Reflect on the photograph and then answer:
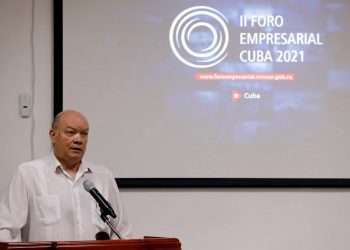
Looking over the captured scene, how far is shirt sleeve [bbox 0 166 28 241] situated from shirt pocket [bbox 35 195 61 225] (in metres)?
0.06

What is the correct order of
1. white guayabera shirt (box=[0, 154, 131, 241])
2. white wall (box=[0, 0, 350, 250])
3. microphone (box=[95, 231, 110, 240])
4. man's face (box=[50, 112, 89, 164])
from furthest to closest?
white wall (box=[0, 0, 350, 250]) → man's face (box=[50, 112, 89, 164]) → white guayabera shirt (box=[0, 154, 131, 241]) → microphone (box=[95, 231, 110, 240])

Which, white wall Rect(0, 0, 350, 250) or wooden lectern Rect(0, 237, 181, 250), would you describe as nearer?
wooden lectern Rect(0, 237, 181, 250)

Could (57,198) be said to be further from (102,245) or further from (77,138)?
(102,245)

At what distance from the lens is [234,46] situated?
4043 millimetres

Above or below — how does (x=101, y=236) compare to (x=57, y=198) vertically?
below

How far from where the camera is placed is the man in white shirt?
3086 mm

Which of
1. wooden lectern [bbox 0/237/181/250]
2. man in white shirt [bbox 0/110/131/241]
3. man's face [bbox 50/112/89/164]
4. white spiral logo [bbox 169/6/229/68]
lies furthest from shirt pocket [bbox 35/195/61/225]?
white spiral logo [bbox 169/6/229/68]

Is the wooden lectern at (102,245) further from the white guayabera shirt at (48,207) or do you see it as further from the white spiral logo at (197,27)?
the white spiral logo at (197,27)

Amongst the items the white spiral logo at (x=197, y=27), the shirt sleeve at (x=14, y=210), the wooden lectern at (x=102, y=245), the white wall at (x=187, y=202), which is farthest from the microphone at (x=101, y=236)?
the white spiral logo at (x=197, y=27)

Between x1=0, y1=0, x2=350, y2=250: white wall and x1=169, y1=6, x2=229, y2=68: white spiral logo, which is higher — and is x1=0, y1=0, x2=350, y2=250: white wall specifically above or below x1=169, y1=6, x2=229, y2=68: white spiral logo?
below

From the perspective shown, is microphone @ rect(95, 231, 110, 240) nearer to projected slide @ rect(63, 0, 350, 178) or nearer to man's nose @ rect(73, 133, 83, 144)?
man's nose @ rect(73, 133, 83, 144)

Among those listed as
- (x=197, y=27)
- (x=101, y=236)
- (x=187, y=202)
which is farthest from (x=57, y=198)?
(x=197, y=27)

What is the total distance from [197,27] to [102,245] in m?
2.07

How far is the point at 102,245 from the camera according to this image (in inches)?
90.1
